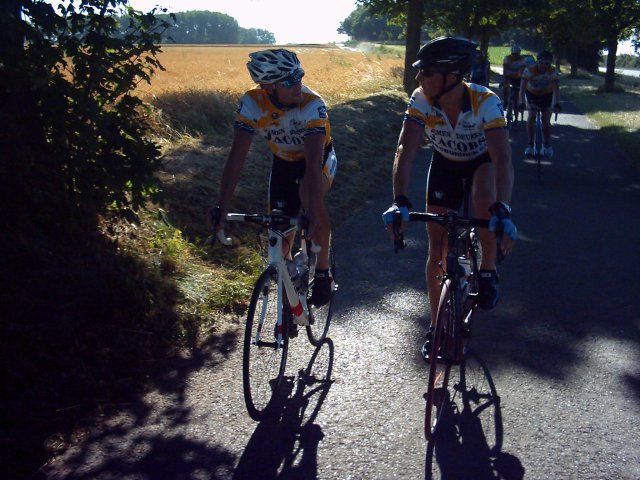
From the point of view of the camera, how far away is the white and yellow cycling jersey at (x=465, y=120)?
15.3 ft

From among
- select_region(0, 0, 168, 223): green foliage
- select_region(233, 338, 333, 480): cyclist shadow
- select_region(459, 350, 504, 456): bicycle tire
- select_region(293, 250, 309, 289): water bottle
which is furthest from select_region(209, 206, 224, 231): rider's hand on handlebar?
select_region(459, 350, 504, 456): bicycle tire

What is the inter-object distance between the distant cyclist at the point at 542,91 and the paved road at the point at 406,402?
5.54 m

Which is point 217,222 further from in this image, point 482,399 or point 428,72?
point 482,399

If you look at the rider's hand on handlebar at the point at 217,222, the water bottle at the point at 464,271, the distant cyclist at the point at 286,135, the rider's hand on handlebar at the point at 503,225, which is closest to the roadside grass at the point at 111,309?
the rider's hand on handlebar at the point at 217,222

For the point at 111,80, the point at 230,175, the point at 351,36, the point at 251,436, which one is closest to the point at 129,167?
the point at 111,80

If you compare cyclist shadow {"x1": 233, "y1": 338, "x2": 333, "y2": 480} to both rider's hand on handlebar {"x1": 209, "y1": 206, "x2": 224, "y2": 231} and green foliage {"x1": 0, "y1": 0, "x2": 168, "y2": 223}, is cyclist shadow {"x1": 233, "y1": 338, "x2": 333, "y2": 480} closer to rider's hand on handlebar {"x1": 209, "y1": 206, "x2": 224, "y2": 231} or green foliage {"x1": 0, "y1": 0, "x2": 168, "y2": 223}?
rider's hand on handlebar {"x1": 209, "y1": 206, "x2": 224, "y2": 231}

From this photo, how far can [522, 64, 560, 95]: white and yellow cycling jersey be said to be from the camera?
12750 millimetres

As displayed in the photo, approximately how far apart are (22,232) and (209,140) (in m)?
6.57

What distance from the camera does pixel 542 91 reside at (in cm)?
1284

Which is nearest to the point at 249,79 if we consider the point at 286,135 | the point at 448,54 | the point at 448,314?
the point at 286,135

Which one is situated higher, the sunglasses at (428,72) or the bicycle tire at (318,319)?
the sunglasses at (428,72)

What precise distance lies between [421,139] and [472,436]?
184 cm

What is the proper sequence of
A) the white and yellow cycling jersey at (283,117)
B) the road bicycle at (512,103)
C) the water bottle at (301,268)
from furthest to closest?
the road bicycle at (512,103) → the water bottle at (301,268) → the white and yellow cycling jersey at (283,117)

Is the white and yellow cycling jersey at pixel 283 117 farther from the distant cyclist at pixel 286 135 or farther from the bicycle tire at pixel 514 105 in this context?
the bicycle tire at pixel 514 105
